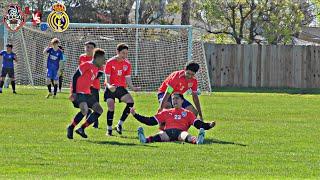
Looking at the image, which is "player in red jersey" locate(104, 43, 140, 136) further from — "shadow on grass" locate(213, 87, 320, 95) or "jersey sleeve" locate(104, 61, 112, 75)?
"shadow on grass" locate(213, 87, 320, 95)

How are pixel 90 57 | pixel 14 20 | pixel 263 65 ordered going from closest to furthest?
pixel 90 57
pixel 14 20
pixel 263 65

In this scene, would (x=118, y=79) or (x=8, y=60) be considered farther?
(x=8, y=60)

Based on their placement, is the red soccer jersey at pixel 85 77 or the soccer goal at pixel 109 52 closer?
the red soccer jersey at pixel 85 77

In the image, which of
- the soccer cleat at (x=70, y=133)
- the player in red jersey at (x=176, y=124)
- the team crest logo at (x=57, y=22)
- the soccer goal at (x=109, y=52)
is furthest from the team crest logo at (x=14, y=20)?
the player in red jersey at (x=176, y=124)

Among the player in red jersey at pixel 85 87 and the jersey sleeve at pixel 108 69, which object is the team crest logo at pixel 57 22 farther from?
the player in red jersey at pixel 85 87

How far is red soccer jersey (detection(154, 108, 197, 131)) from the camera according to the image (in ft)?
56.6

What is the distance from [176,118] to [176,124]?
0.11 meters

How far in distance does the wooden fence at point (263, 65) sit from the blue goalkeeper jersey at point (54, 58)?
1477 centimetres

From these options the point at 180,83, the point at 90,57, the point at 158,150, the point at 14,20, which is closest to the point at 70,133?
the point at 180,83

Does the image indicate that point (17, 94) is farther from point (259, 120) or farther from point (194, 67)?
point (194, 67)

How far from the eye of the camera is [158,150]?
15727 mm

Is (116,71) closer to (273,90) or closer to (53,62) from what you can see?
(53,62)

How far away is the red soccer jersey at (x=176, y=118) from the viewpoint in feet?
56.6

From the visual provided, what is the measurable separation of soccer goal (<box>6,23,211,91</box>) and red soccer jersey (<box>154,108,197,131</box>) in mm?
19541
